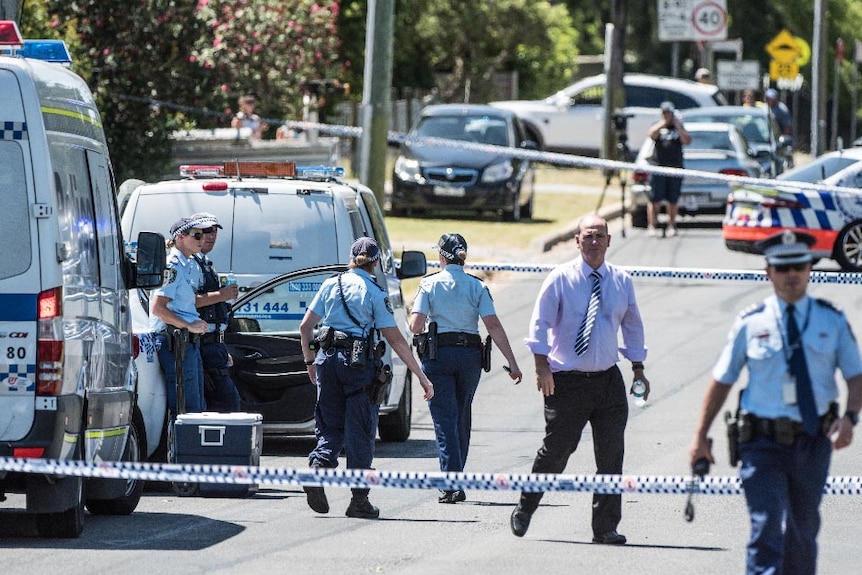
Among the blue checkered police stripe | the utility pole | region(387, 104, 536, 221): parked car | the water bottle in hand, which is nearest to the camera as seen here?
the blue checkered police stripe

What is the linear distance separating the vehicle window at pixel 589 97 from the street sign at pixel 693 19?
5.52ft

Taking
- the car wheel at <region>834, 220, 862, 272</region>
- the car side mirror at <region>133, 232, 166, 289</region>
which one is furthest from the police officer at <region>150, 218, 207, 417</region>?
the car wheel at <region>834, 220, 862, 272</region>

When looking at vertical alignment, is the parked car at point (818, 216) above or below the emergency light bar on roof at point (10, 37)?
below

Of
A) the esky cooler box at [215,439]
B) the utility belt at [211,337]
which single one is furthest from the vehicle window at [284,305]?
the esky cooler box at [215,439]

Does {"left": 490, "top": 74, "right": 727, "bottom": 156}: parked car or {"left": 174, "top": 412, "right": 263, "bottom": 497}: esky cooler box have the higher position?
{"left": 490, "top": 74, "right": 727, "bottom": 156}: parked car

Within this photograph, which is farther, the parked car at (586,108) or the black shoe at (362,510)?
the parked car at (586,108)

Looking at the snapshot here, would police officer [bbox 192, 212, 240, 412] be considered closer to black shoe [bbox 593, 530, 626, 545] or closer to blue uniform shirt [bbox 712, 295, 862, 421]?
black shoe [bbox 593, 530, 626, 545]

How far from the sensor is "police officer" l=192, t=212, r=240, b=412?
1206 cm

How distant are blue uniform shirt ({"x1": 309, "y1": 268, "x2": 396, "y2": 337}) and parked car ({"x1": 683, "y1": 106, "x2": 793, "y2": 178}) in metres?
19.8

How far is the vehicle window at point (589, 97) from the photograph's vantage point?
3865 centimetres

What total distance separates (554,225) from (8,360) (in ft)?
63.5

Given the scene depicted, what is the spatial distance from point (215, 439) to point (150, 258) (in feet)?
3.70

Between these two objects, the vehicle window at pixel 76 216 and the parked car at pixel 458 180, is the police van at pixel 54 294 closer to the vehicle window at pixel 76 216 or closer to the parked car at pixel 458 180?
the vehicle window at pixel 76 216

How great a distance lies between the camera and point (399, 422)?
13750 millimetres
